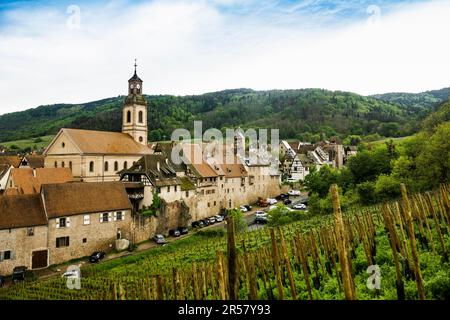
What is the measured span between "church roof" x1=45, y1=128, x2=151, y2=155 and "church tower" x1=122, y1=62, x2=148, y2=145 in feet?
8.36

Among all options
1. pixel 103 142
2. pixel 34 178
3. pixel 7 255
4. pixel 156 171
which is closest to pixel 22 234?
pixel 7 255

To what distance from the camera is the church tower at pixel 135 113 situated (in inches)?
2694

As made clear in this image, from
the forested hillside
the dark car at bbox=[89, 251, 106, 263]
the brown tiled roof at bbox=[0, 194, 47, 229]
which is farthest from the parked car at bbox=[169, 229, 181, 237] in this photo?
the forested hillside

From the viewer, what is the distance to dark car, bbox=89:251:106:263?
3706cm

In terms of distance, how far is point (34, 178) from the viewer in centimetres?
4606

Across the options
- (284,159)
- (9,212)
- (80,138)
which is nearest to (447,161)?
(9,212)

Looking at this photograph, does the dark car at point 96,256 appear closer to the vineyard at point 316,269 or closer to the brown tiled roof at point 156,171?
the vineyard at point 316,269

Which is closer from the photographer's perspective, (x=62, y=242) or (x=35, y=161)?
(x=62, y=242)

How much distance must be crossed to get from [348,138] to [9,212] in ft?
399

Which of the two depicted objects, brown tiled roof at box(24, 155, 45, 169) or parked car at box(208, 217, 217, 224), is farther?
brown tiled roof at box(24, 155, 45, 169)

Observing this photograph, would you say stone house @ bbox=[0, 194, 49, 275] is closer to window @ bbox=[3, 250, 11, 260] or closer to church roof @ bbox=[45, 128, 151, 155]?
window @ bbox=[3, 250, 11, 260]

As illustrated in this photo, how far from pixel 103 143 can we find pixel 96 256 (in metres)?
26.1

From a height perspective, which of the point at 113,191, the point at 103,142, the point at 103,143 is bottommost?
the point at 113,191

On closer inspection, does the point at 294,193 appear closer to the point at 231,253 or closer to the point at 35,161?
the point at 35,161
